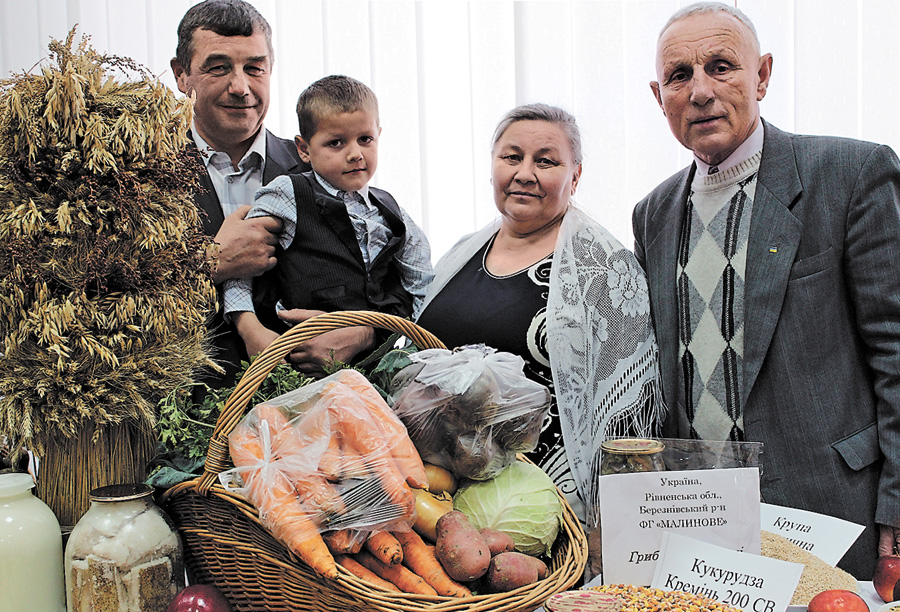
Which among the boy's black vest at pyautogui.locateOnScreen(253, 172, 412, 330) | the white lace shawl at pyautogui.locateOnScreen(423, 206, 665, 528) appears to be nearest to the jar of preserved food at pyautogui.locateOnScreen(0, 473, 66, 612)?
the boy's black vest at pyautogui.locateOnScreen(253, 172, 412, 330)

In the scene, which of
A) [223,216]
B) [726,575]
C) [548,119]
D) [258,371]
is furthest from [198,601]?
[548,119]

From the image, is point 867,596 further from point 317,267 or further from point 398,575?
point 317,267

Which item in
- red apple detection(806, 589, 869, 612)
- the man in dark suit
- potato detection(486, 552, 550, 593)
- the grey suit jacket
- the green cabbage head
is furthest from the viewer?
the man in dark suit

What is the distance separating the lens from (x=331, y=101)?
1.72m

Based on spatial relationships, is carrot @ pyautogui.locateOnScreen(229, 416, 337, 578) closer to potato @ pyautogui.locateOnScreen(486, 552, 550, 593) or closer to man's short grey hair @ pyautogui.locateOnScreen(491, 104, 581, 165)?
potato @ pyautogui.locateOnScreen(486, 552, 550, 593)

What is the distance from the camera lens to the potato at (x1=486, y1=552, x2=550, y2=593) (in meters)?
0.93

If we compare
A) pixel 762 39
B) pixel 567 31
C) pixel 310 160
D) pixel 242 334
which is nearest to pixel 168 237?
pixel 242 334

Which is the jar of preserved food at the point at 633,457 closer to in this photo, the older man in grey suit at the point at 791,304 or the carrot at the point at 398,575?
the carrot at the point at 398,575

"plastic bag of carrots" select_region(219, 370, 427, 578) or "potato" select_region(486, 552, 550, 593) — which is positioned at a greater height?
"plastic bag of carrots" select_region(219, 370, 427, 578)

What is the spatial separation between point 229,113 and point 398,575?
1314 mm

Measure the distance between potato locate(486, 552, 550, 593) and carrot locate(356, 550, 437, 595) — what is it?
0.28 feet

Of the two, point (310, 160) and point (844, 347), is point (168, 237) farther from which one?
point (844, 347)

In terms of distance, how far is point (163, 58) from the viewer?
3088 mm

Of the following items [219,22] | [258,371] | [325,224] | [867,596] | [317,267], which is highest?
[219,22]
